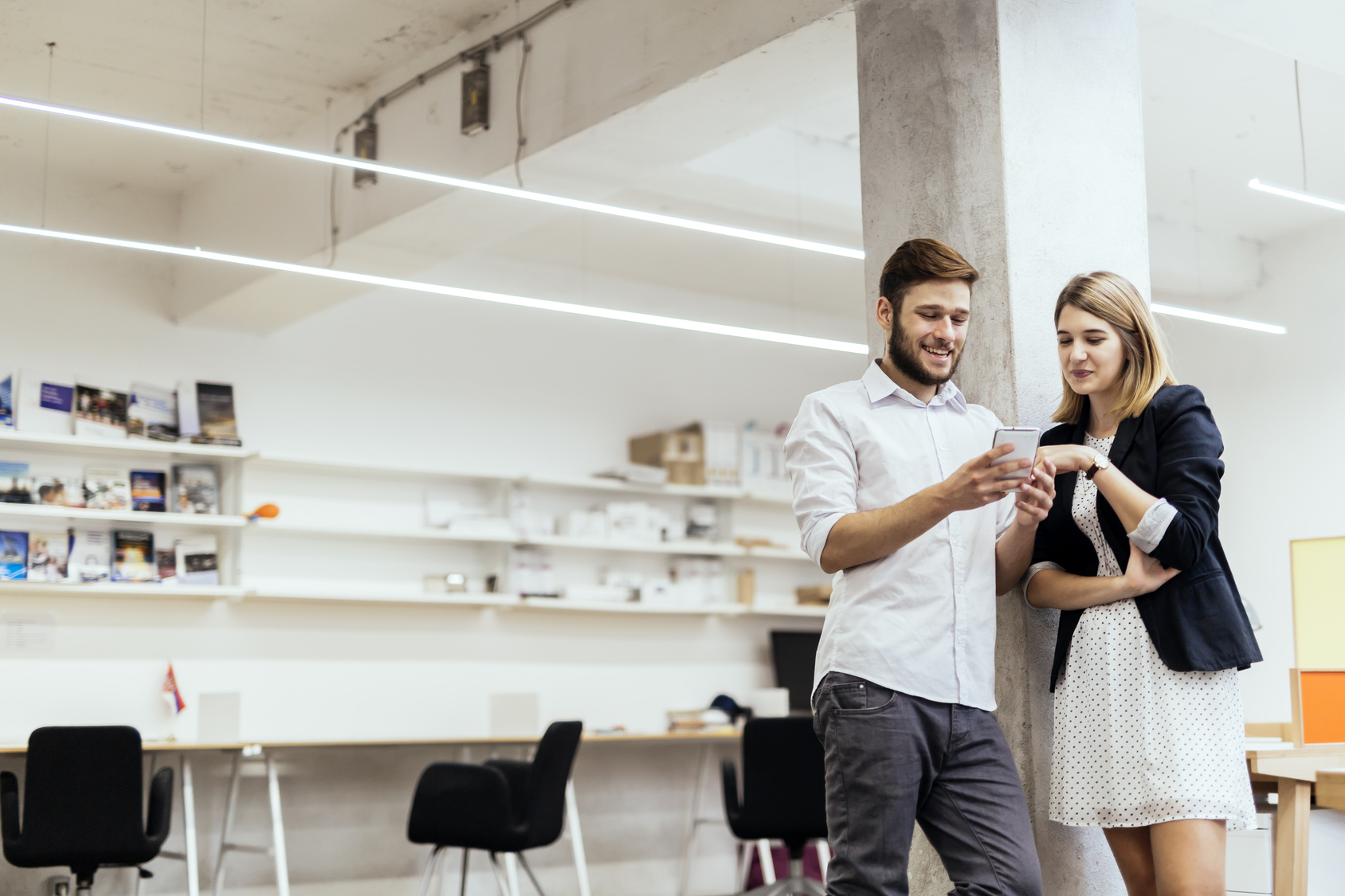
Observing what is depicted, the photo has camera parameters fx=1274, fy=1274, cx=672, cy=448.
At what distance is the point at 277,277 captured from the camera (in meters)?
5.32

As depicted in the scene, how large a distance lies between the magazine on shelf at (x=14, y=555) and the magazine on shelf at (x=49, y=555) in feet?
0.06

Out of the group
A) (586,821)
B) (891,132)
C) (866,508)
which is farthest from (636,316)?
(586,821)

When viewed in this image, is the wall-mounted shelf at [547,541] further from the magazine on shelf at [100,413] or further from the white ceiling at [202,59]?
the white ceiling at [202,59]

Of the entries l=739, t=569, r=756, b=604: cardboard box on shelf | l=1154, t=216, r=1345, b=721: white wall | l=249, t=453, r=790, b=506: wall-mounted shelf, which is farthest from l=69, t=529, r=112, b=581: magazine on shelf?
l=1154, t=216, r=1345, b=721: white wall

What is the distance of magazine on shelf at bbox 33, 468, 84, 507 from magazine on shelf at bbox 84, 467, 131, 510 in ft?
0.11

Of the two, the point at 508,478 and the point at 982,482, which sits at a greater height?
the point at 508,478

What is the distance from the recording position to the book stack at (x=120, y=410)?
561 centimetres

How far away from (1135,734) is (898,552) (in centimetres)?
50

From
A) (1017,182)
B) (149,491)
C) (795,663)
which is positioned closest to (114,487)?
(149,491)

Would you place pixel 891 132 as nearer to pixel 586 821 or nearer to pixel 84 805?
pixel 84 805

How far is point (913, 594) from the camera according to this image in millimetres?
2121

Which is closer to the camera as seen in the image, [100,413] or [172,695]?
[172,695]

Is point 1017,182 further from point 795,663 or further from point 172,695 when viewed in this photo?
point 795,663

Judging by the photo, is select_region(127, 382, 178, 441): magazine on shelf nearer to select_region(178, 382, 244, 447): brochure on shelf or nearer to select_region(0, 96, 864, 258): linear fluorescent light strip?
select_region(178, 382, 244, 447): brochure on shelf
